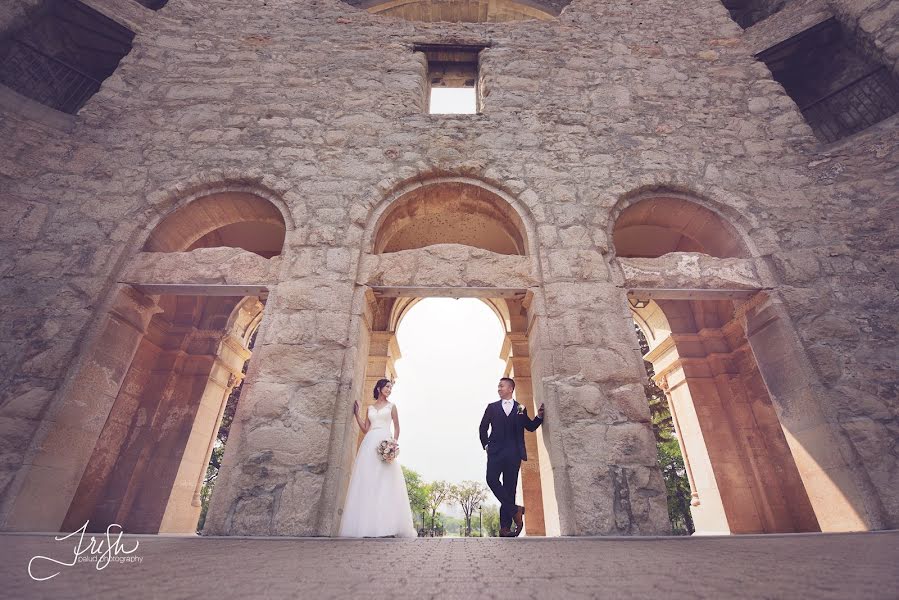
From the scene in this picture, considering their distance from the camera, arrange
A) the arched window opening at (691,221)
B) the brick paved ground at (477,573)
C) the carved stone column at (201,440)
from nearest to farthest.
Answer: the brick paved ground at (477,573) → the arched window opening at (691,221) → the carved stone column at (201,440)

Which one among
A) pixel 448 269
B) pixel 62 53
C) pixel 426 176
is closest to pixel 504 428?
pixel 448 269

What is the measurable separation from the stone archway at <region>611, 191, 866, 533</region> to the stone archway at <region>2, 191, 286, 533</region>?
4.76 meters

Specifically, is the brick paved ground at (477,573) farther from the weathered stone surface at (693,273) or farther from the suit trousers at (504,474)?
the weathered stone surface at (693,273)

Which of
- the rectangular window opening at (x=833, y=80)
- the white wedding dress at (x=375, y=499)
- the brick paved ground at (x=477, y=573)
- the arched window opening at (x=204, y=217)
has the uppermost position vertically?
the rectangular window opening at (x=833, y=80)

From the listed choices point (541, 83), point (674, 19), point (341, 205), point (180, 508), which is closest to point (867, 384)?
point (541, 83)

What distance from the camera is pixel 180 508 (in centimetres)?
569

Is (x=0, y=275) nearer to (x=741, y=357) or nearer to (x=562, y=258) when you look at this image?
(x=562, y=258)

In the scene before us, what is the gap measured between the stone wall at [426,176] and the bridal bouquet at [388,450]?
49 centimetres

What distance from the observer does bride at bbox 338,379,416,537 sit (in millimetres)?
3279

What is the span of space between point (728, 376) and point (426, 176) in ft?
20.0

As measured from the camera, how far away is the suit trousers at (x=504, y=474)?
353cm

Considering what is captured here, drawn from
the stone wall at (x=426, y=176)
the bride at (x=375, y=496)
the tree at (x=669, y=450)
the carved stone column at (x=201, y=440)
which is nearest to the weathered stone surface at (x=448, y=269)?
the stone wall at (x=426, y=176)

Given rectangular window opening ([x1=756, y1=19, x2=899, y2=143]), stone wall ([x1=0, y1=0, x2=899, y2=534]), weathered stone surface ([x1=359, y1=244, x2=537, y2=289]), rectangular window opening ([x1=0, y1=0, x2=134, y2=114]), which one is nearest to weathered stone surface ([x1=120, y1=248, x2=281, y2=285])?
stone wall ([x1=0, y1=0, x2=899, y2=534])

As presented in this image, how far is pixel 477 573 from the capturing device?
1457mm
